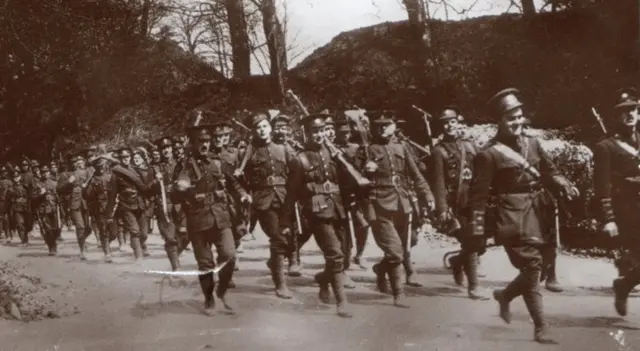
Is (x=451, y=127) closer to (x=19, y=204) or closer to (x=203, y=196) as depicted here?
(x=203, y=196)

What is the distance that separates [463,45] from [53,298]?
4.78 meters

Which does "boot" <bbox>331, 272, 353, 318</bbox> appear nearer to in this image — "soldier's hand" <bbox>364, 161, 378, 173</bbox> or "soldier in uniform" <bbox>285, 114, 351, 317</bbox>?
"soldier in uniform" <bbox>285, 114, 351, 317</bbox>

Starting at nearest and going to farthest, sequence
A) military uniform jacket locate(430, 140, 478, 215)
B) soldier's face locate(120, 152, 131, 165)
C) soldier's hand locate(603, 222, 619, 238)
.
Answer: soldier's hand locate(603, 222, 619, 238) < military uniform jacket locate(430, 140, 478, 215) < soldier's face locate(120, 152, 131, 165)

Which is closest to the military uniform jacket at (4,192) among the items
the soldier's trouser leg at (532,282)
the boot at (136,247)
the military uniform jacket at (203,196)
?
the boot at (136,247)

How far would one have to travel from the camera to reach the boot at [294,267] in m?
9.21

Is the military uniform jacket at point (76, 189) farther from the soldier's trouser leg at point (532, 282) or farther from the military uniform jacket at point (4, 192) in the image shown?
the soldier's trouser leg at point (532, 282)

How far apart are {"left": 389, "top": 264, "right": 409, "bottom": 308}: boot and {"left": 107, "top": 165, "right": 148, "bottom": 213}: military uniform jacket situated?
447cm

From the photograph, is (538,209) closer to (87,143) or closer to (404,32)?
(404,32)

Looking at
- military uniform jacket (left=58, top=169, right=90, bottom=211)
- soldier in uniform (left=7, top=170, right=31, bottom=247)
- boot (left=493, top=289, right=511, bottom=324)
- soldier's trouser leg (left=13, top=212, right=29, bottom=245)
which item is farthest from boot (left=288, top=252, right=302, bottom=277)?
soldier in uniform (left=7, top=170, right=31, bottom=247)

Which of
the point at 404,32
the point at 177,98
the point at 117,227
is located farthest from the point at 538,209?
the point at 117,227

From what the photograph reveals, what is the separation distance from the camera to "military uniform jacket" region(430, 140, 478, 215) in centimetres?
822

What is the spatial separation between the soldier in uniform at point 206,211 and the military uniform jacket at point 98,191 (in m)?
5.17

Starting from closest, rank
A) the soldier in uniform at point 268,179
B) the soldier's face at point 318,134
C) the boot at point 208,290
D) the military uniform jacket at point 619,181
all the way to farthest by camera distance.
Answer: the military uniform jacket at point 619,181 → the boot at point 208,290 → the soldier's face at point 318,134 → the soldier in uniform at point 268,179

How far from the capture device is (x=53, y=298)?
7859 millimetres
